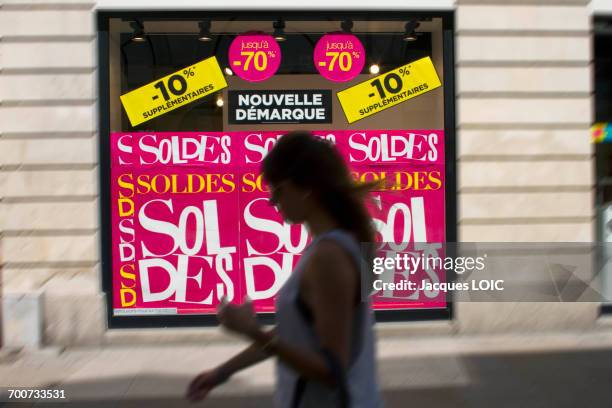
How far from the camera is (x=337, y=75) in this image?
7512 mm

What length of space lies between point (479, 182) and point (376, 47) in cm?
196

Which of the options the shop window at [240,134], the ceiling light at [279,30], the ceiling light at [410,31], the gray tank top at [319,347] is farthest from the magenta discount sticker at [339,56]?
the gray tank top at [319,347]

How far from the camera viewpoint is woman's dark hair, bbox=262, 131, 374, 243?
6.59 feet

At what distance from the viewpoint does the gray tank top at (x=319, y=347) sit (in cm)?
186

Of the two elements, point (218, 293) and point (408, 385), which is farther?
point (218, 293)

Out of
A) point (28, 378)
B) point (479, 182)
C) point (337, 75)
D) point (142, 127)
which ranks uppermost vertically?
point (337, 75)

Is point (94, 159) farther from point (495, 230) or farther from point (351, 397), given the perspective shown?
point (351, 397)

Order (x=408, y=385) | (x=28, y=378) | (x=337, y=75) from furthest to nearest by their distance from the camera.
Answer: (x=337, y=75) < (x=28, y=378) < (x=408, y=385)

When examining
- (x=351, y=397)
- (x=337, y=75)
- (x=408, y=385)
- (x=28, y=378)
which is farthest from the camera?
(x=337, y=75)

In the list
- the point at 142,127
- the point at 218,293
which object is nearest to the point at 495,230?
the point at 218,293

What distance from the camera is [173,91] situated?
7383 millimetres

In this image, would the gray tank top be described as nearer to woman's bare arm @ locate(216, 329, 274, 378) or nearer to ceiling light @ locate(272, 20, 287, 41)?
woman's bare arm @ locate(216, 329, 274, 378)

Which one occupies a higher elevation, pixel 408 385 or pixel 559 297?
pixel 559 297

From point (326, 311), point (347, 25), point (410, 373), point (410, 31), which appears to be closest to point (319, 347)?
point (326, 311)
